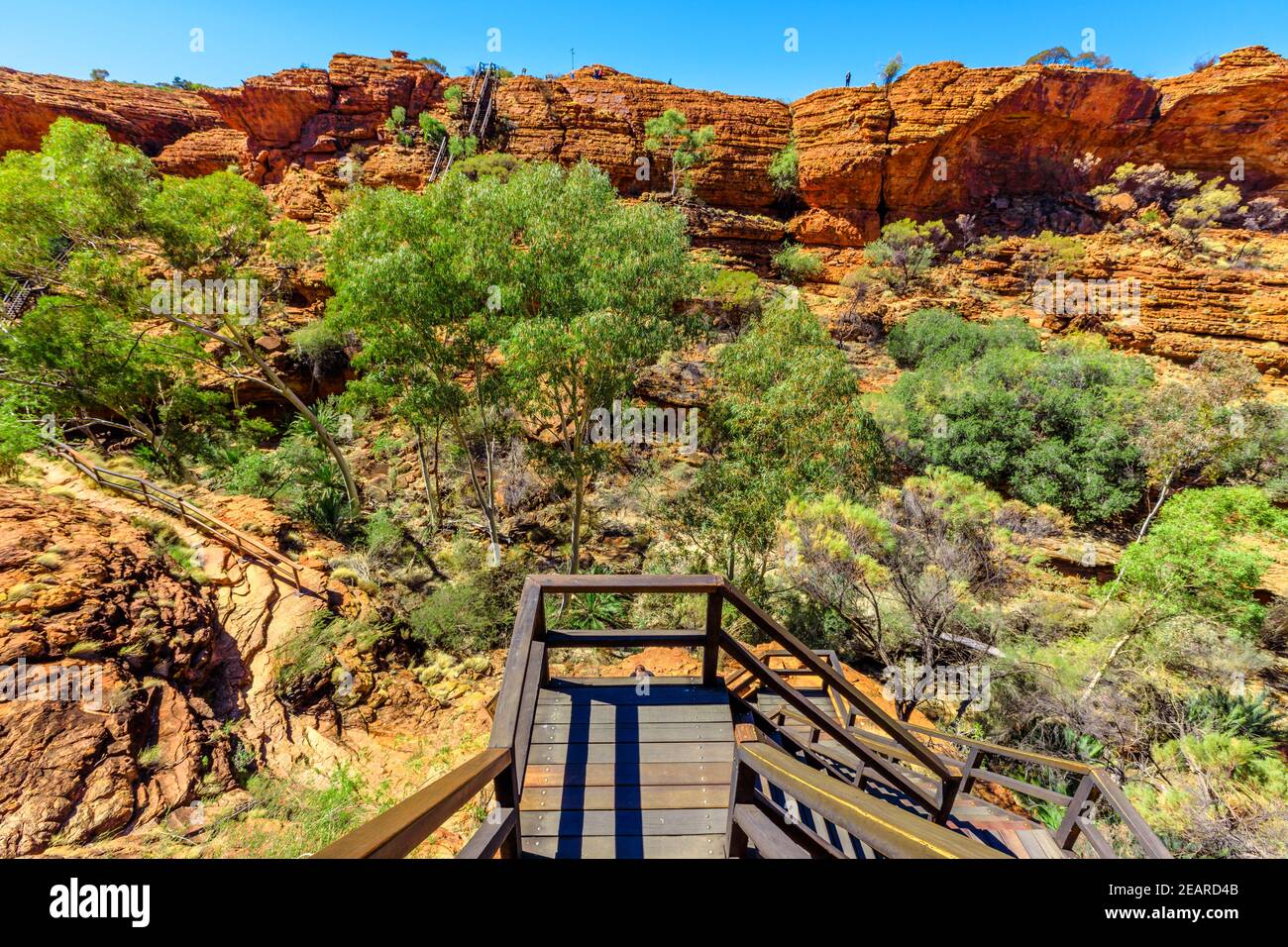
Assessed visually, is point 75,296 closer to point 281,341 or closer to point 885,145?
point 281,341

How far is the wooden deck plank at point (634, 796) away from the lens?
268 centimetres

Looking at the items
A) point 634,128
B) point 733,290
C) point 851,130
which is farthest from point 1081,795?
point 851,130

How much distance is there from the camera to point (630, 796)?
274 centimetres

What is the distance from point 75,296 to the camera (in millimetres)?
8859

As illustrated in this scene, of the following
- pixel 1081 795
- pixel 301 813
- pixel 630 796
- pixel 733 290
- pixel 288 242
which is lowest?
pixel 301 813

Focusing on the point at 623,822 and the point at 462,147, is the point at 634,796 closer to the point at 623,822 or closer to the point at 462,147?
the point at 623,822

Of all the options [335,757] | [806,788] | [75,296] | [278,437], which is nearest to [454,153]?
[278,437]

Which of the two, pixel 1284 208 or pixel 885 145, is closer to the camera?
pixel 1284 208

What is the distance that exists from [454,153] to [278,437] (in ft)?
58.1

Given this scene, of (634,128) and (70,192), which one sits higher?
(634,128)

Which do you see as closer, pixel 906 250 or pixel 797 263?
pixel 797 263

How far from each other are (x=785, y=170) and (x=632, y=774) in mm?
31486

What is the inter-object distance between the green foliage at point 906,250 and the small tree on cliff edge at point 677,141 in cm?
1086
